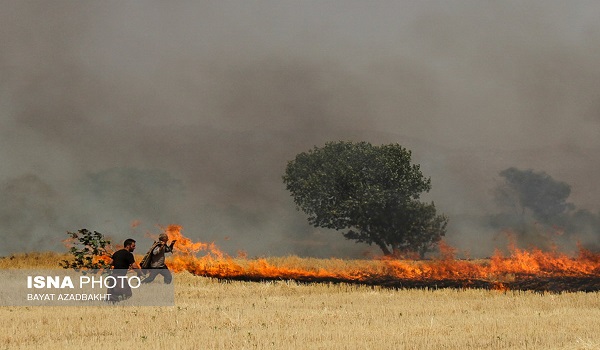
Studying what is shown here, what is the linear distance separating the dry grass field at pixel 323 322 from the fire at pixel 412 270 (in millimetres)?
5033

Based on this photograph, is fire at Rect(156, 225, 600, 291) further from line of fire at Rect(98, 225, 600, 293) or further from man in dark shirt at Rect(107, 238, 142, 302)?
man in dark shirt at Rect(107, 238, 142, 302)

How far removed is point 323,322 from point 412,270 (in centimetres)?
2294

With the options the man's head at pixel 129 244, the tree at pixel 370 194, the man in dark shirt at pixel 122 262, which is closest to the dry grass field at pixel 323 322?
the man in dark shirt at pixel 122 262

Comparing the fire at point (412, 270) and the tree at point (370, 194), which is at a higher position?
the tree at point (370, 194)

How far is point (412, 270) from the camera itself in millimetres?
43906

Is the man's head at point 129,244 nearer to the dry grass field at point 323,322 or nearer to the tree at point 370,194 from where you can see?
the dry grass field at point 323,322

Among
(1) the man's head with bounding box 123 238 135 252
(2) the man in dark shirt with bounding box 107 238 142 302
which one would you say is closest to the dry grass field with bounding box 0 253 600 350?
(2) the man in dark shirt with bounding box 107 238 142 302

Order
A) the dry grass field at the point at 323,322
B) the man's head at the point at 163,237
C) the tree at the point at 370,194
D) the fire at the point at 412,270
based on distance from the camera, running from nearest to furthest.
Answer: the dry grass field at the point at 323,322 < the man's head at the point at 163,237 < the fire at the point at 412,270 < the tree at the point at 370,194

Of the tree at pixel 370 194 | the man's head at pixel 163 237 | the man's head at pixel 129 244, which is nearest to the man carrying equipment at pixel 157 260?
the man's head at pixel 163 237

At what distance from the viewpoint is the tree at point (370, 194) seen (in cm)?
6856

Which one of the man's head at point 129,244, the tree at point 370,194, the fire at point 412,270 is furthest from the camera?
the tree at point 370,194

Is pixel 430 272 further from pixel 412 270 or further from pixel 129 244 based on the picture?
pixel 129 244

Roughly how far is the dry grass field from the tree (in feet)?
119

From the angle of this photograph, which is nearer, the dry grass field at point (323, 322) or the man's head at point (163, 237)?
the dry grass field at point (323, 322)
